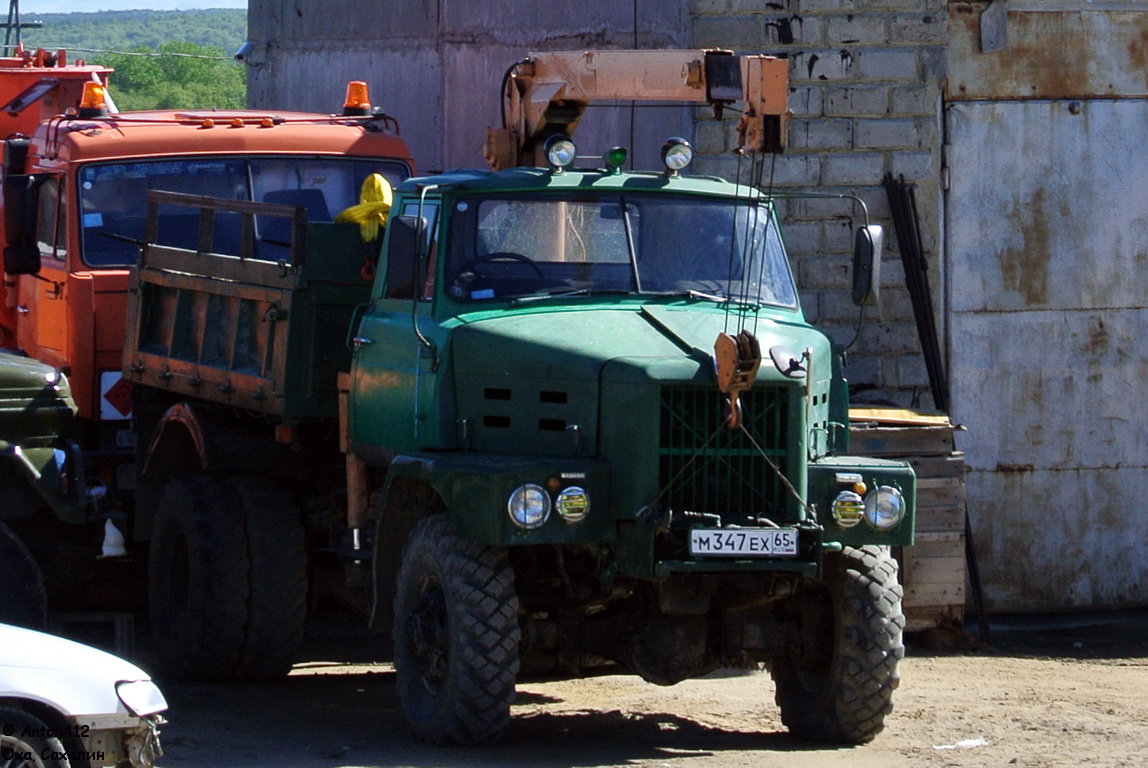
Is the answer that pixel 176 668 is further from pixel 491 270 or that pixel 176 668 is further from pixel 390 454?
pixel 491 270

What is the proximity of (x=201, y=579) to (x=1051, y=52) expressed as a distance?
6523 mm

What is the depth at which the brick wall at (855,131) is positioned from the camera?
12.3 meters

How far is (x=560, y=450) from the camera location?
765 cm

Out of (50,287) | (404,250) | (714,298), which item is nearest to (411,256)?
(404,250)

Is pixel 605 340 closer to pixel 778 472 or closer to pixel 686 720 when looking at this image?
pixel 778 472

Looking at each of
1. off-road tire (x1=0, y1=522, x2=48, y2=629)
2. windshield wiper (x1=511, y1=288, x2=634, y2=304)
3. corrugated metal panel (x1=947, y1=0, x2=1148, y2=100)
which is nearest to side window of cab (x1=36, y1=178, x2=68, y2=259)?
off-road tire (x1=0, y1=522, x2=48, y2=629)

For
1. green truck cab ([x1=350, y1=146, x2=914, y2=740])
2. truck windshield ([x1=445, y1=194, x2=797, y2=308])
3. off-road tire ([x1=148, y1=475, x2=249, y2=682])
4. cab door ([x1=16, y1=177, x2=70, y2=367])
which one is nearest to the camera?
green truck cab ([x1=350, y1=146, x2=914, y2=740])

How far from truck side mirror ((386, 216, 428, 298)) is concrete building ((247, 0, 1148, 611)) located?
442cm

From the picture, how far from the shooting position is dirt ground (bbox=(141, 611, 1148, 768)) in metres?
7.69

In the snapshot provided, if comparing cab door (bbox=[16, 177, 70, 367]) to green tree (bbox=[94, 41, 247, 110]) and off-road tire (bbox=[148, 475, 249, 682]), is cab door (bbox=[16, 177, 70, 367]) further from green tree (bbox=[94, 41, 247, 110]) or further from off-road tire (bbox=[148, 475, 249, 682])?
green tree (bbox=[94, 41, 247, 110])

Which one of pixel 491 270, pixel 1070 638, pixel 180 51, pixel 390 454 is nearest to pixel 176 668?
pixel 390 454

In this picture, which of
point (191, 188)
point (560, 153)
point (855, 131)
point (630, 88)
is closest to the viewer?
A: point (560, 153)

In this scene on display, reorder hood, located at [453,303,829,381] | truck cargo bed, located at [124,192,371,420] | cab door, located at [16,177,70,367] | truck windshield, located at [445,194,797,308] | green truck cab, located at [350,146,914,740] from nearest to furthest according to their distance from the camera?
green truck cab, located at [350,146,914,740] < hood, located at [453,303,829,381] < truck windshield, located at [445,194,797,308] < truck cargo bed, located at [124,192,371,420] < cab door, located at [16,177,70,367]

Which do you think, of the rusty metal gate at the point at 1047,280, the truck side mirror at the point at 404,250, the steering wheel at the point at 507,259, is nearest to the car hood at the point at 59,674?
the truck side mirror at the point at 404,250
